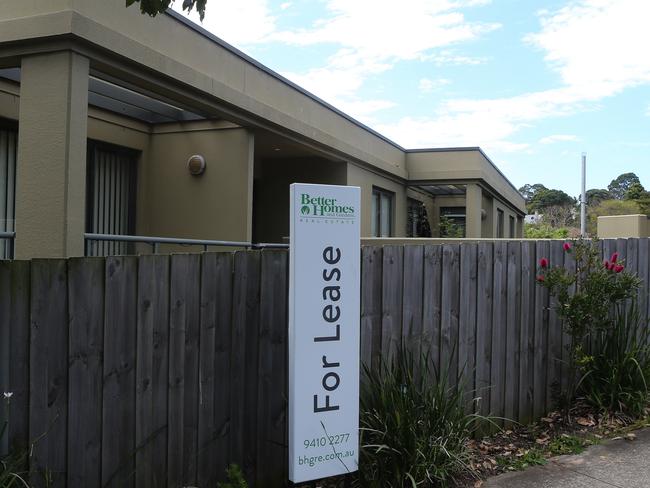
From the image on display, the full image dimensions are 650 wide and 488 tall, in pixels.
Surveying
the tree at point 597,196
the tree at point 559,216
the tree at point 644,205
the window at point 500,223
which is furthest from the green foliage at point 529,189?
the window at point 500,223

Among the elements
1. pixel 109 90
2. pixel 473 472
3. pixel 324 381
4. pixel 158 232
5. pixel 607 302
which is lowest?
pixel 473 472

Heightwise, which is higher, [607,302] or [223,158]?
[223,158]

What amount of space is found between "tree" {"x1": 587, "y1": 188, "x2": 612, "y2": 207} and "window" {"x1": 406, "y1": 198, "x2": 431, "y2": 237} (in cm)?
6455

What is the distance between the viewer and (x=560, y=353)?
20.1 ft

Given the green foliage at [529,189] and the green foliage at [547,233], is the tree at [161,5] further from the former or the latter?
the green foliage at [529,189]

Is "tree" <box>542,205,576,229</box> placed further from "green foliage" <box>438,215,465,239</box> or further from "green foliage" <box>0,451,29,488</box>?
"green foliage" <box>0,451,29,488</box>

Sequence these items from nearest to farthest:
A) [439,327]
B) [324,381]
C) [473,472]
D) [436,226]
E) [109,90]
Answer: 1. [324,381]
2. [473,472]
3. [439,327]
4. [109,90]
5. [436,226]

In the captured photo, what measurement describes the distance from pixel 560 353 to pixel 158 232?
7622 millimetres

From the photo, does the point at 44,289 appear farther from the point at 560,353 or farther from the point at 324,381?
the point at 560,353

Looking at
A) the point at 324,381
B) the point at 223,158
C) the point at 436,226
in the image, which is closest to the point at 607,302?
the point at 324,381

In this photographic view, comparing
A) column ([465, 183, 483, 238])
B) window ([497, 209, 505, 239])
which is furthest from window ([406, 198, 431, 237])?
window ([497, 209, 505, 239])

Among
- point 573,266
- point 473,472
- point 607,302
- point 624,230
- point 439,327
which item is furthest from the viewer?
point 624,230

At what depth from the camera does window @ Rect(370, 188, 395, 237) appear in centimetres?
1672

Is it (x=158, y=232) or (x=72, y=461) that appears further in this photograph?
(x=158, y=232)
